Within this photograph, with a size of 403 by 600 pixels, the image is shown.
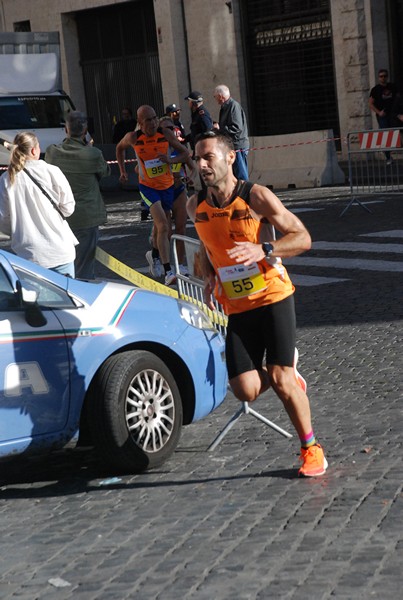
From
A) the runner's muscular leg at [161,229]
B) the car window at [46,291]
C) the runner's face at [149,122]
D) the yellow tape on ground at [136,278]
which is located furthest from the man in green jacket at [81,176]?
the car window at [46,291]

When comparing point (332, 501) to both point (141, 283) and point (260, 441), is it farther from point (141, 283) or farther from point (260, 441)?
point (141, 283)

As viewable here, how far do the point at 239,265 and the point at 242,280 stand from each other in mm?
77

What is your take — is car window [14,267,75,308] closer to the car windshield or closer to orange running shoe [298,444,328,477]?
orange running shoe [298,444,328,477]

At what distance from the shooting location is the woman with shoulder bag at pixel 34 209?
8789 mm

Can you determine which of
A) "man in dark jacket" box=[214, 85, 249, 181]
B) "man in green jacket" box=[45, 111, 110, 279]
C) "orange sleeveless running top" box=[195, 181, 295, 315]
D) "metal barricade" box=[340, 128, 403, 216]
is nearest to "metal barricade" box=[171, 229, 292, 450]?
"orange sleeveless running top" box=[195, 181, 295, 315]

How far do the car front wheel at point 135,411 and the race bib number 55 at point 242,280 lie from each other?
0.69 m

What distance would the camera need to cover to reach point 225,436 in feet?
24.1

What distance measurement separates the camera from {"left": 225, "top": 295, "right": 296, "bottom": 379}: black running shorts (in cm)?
623

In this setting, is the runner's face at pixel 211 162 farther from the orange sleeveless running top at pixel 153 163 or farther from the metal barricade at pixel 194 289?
the orange sleeveless running top at pixel 153 163

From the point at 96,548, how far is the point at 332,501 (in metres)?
1.12

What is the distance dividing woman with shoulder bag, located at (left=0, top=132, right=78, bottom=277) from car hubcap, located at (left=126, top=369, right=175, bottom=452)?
2348 mm

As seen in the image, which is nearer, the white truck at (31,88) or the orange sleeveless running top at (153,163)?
the orange sleeveless running top at (153,163)

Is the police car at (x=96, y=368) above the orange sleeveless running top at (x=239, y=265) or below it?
below

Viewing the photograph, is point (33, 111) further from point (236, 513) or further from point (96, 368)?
point (236, 513)
